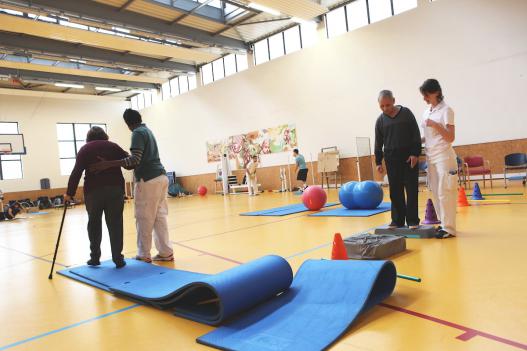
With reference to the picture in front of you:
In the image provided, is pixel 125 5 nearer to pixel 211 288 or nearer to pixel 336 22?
pixel 336 22

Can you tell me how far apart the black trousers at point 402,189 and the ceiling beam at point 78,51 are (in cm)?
1376

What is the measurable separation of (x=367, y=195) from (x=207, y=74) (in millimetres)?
14378

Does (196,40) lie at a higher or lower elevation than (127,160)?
higher

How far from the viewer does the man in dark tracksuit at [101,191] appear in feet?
12.8

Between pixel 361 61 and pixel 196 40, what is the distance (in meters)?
6.23

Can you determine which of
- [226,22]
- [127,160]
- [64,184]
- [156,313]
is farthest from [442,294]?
[64,184]

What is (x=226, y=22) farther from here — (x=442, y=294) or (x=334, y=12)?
(x=442, y=294)

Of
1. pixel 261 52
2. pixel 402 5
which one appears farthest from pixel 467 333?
pixel 261 52

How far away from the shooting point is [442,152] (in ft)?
13.2

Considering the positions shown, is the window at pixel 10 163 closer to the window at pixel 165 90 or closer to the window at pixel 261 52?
the window at pixel 165 90

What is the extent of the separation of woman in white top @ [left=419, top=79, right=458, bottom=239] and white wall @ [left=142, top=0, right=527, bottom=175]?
26.0 ft

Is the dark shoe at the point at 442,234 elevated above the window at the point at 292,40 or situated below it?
below

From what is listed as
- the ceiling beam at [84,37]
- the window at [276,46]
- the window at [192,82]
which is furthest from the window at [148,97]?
the window at [276,46]

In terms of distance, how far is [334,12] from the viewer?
13.7 meters
